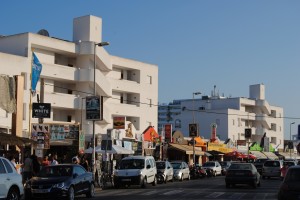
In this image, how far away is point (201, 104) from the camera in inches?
4237

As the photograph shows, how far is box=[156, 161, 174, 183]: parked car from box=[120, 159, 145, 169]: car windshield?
485cm

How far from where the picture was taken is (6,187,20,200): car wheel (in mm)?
17891

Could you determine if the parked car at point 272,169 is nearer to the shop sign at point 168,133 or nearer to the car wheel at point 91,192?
the shop sign at point 168,133

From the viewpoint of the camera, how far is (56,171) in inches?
879

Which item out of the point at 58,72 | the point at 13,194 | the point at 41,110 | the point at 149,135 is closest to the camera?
the point at 13,194

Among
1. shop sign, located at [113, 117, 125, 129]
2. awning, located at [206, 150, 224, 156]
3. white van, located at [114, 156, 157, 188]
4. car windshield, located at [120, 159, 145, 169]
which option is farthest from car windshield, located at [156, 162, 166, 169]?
awning, located at [206, 150, 224, 156]

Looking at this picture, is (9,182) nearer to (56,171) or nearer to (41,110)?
(56,171)

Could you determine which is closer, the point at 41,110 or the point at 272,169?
the point at 41,110

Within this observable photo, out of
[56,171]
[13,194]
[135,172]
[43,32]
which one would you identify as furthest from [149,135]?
[13,194]

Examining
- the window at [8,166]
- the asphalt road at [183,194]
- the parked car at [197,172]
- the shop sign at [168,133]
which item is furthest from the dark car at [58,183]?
the shop sign at [168,133]

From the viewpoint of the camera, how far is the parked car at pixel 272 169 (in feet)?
157

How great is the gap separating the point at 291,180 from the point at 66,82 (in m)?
40.3

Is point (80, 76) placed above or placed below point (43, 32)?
below

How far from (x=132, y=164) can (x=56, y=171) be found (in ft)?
37.5
